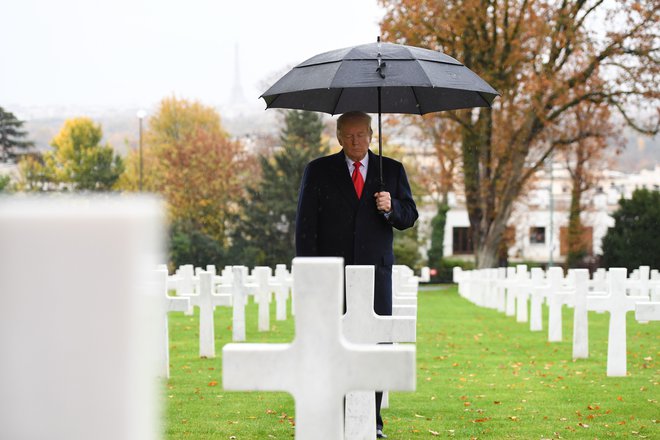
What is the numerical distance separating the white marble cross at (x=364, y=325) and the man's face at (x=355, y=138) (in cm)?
174

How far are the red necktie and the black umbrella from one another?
0.60 feet

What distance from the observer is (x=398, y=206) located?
23.9ft

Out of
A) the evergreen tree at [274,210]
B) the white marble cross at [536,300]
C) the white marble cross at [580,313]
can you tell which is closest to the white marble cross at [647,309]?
the white marble cross at [580,313]

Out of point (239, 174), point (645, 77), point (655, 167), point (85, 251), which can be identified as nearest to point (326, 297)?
point (85, 251)

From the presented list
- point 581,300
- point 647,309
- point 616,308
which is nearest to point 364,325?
point 647,309

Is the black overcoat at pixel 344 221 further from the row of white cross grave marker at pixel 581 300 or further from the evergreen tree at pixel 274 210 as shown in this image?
the evergreen tree at pixel 274 210

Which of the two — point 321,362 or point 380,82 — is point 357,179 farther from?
point 321,362

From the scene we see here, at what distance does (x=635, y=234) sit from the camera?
1753 inches

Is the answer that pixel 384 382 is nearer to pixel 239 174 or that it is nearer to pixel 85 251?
pixel 85 251

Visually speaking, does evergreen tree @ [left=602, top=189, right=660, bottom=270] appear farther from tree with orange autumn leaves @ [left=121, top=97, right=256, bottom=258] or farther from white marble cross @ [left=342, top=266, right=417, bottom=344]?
white marble cross @ [left=342, top=266, right=417, bottom=344]

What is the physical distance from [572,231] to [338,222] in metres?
51.1

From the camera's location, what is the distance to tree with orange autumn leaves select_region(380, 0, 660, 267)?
3488cm

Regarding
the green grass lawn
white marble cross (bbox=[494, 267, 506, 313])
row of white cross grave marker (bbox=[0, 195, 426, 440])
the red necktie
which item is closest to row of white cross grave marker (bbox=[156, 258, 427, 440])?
row of white cross grave marker (bbox=[0, 195, 426, 440])

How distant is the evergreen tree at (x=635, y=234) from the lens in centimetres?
4422
